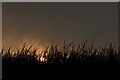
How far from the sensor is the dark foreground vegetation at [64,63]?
267 cm

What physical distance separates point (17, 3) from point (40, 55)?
29.5 inches

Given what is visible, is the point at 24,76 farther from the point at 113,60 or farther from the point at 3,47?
the point at 113,60

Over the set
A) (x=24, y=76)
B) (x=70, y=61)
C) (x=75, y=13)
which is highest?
(x=75, y=13)

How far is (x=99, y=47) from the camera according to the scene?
2.78 metres

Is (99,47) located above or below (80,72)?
above

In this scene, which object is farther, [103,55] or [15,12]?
[15,12]

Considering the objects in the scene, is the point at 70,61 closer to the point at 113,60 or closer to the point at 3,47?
the point at 113,60

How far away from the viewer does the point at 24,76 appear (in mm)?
2703

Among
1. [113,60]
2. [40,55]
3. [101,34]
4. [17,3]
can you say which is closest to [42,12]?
[17,3]

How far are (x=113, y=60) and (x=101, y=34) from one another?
0.37m

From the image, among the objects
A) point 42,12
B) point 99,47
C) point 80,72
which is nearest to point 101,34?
point 99,47

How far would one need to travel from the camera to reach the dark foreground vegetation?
267 centimetres

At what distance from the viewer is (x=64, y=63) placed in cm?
270

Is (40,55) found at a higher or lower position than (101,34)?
lower
